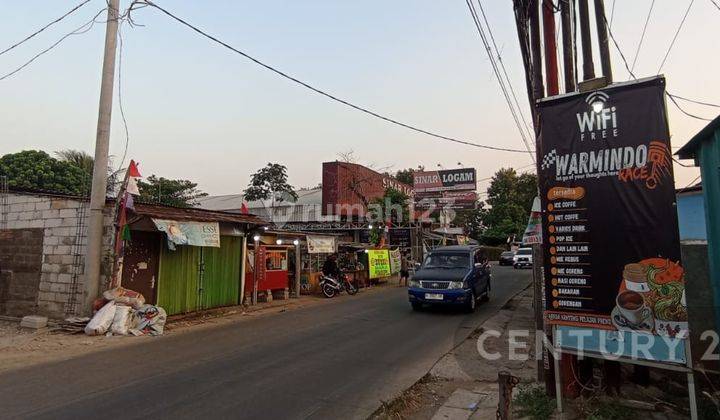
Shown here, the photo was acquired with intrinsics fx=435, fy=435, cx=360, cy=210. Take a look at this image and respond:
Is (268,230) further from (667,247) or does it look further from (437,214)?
(437,214)

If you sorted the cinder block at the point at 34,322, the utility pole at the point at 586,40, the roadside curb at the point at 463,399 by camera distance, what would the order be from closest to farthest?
1. the roadside curb at the point at 463,399
2. the utility pole at the point at 586,40
3. the cinder block at the point at 34,322

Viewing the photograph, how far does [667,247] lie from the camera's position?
4.26 meters

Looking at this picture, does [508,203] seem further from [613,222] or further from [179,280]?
[613,222]

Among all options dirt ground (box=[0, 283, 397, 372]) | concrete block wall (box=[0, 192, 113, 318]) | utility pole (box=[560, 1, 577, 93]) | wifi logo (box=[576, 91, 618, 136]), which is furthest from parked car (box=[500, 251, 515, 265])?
wifi logo (box=[576, 91, 618, 136])

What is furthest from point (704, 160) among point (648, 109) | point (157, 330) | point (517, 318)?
point (157, 330)

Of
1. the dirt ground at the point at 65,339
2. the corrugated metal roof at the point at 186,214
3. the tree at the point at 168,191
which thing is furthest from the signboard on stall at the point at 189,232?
the tree at the point at 168,191

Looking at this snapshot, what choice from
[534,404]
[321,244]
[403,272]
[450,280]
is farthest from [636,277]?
[403,272]

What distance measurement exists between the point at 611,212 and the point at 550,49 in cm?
243

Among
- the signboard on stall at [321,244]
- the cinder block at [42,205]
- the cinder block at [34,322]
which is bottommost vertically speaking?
the cinder block at [34,322]

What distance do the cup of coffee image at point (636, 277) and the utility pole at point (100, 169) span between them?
1109cm

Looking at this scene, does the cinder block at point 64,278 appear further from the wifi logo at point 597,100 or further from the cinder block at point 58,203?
the wifi logo at point 597,100

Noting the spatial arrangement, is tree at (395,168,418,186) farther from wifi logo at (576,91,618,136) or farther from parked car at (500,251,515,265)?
wifi logo at (576,91,618,136)

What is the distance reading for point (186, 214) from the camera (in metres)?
12.0

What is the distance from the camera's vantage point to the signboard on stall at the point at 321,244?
18.7 m
